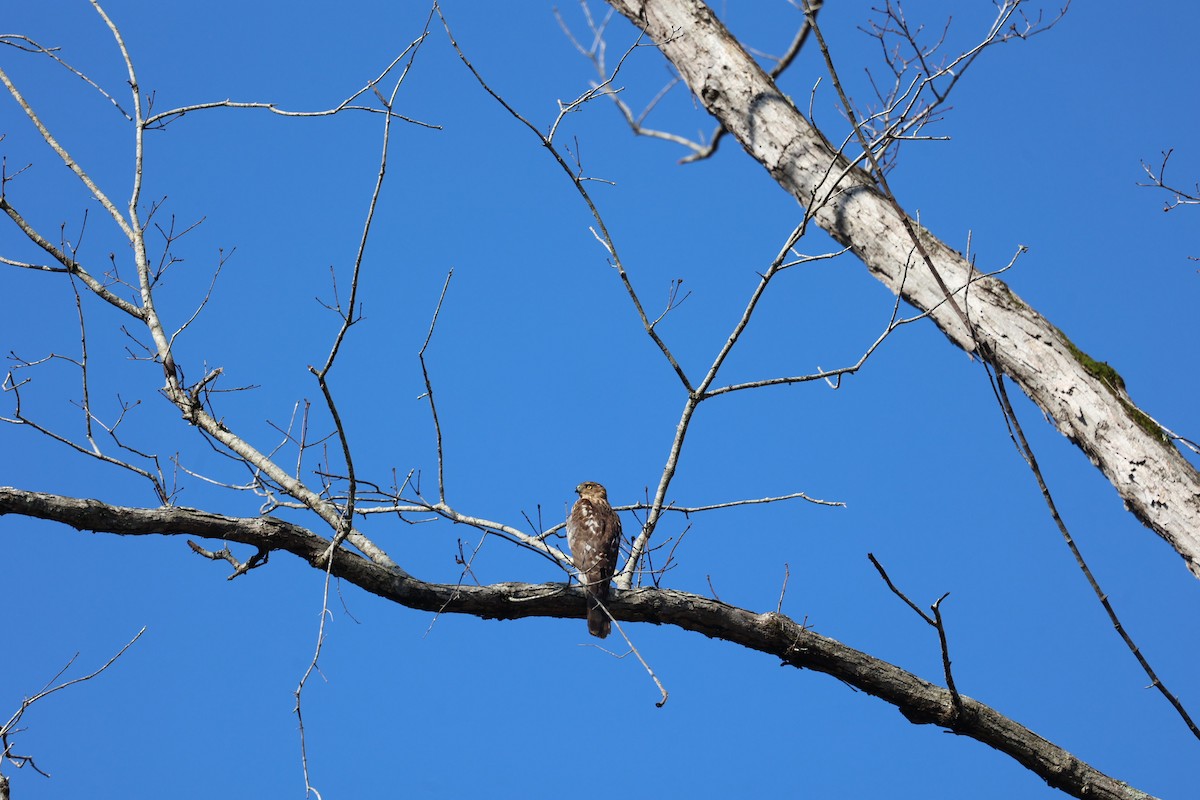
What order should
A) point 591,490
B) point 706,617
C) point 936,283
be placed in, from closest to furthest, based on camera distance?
point 706,617
point 936,283
point 591,490

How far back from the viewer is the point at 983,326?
479 centimetres

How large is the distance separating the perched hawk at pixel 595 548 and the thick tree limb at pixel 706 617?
76mm

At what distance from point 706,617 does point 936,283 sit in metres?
2.05

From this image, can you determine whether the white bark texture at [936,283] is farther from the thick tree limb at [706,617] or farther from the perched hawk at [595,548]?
the perched hawk at [595,548]

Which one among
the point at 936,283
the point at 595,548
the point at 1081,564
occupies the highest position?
the point at 936,283

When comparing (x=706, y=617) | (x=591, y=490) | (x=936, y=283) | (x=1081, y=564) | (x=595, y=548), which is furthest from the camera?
(x=591, y=490)

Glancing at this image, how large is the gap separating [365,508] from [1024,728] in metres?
2.85

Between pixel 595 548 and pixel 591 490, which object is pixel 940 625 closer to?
pixel 595 548

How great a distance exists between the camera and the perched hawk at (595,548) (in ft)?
14.0

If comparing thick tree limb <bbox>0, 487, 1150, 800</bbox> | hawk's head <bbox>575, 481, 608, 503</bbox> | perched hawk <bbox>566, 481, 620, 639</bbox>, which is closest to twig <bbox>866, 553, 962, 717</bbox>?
thick tree limb <bbox>0, 487, 1150, 800</bbox>

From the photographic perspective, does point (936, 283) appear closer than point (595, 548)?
Yes

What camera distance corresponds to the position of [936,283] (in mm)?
5016

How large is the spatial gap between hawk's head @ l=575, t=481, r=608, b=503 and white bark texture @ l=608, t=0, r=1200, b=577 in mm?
2089

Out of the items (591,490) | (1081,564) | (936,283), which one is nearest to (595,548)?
(591,490)
